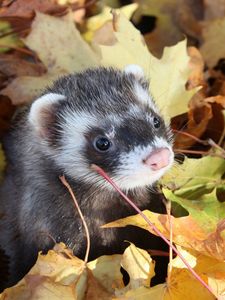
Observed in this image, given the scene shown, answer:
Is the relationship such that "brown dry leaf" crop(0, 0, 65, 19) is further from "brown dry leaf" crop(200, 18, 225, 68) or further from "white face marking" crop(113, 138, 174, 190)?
"white face marking" crop(113, 138, 174, 190)

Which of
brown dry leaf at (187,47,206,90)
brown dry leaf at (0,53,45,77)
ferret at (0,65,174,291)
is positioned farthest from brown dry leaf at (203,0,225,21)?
ferret at (0,65,174,291)

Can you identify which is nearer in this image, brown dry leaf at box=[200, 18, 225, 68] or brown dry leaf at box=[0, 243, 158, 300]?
brown dry leaf at box=[0, 243, 158, 300]

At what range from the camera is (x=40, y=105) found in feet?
7.89

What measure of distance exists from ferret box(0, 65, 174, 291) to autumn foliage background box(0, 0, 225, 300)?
0.19m

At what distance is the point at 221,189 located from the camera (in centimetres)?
264

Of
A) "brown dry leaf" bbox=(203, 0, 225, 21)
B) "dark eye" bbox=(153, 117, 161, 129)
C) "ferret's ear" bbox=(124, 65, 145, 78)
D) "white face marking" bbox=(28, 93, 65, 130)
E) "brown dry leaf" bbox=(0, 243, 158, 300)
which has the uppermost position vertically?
"white face marking" bbox=(28, 93, 65, 130)

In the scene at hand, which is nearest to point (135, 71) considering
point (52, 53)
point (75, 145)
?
point (75, 145)

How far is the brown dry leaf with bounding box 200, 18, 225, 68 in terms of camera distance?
336 cm

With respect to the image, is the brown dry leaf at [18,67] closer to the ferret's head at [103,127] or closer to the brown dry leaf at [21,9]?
the brown dry leaf at [21,9]

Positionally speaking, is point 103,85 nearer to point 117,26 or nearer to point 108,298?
point 117,26

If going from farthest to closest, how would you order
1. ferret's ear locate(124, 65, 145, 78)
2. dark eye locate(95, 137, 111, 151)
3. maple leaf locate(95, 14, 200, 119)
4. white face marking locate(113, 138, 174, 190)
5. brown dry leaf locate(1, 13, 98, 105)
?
1. brown dry leaf locate(1, 13, 98, 105)
2. maple leaf locate(95, 14, 200, 119)
3. ferret's ear locate(124, 65, 145, 78)
4. dark eye locate(95, 137, 111, 151)
5. white face marking locate(113, 138, 174, 190)

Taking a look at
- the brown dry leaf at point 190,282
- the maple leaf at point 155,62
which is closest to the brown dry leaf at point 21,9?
the maple leaf at point 155,62

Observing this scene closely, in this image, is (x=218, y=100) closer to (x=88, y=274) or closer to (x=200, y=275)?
(x=200, y=275)

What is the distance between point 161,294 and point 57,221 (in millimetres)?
577
